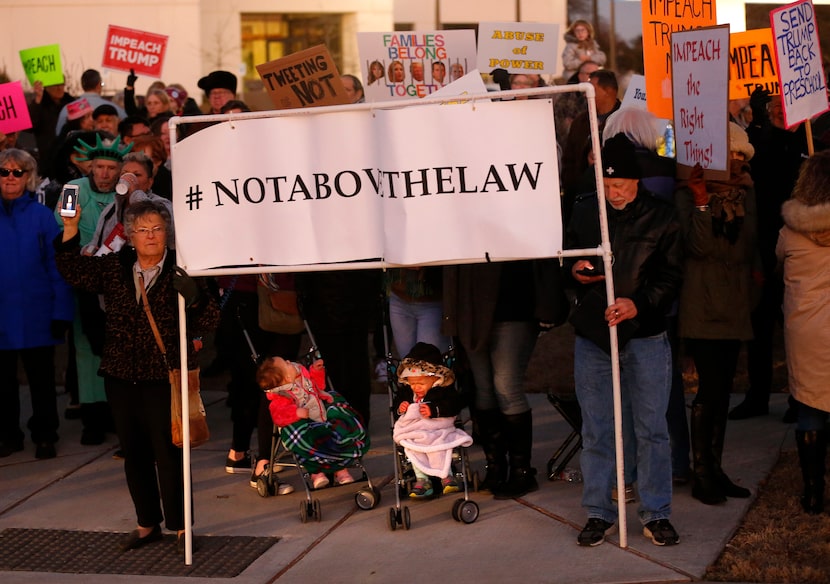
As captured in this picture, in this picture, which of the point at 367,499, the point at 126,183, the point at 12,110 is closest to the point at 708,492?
the point at 367,499

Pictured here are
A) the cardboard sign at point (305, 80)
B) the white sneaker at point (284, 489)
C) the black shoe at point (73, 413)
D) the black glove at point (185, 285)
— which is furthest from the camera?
the black shoe at point (73, 413)

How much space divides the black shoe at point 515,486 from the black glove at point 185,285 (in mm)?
2092

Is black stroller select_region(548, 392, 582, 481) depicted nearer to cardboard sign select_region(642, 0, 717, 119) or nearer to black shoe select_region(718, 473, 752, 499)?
black shoe select_region(718, 473, 752, 499)

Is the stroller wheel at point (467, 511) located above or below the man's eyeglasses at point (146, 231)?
below

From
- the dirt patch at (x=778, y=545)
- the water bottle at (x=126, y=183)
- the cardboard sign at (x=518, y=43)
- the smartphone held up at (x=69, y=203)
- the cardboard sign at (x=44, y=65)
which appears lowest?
the dirt patch at (x=778, y=545)

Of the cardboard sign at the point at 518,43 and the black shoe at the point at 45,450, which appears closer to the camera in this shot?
the black shoe at the point at 45,450

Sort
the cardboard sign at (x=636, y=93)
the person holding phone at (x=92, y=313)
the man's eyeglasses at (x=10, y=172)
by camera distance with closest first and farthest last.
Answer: the man's eyeglasses at (x=10, y=172), the person holding phone at (x=92, y=313), the cardboard sign at (x=636, y=93)

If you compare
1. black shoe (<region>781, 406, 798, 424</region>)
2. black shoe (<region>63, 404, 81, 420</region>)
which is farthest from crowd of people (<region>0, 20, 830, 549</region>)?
black shoe (<region>63, 404, 81, 420</region>)

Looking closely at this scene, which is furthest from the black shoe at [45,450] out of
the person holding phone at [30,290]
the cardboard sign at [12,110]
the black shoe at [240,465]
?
the cardboard sign at [12,110]

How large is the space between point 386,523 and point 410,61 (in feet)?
14.6

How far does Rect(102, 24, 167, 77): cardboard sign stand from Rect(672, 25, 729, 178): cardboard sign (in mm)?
8566

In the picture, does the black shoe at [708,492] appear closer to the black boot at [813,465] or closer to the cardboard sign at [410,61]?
the black boot at [813,465]

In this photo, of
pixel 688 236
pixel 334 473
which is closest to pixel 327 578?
pixel 334 473

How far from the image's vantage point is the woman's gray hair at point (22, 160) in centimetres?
861
